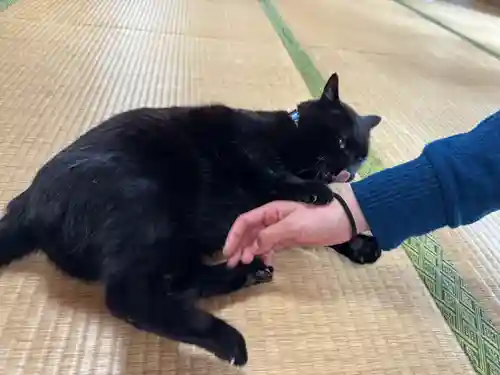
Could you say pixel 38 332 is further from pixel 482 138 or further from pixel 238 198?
pixel 482 138

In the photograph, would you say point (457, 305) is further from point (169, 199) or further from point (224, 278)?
point (169, 199)

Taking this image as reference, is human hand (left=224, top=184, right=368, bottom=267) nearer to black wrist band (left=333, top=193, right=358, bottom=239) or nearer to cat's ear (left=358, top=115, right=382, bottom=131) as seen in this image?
black wrist band (left=333, top=193, right=358, bottom=239)

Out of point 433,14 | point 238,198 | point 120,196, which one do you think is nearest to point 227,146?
point 238,198

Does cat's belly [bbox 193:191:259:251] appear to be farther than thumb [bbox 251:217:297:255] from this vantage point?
Yes

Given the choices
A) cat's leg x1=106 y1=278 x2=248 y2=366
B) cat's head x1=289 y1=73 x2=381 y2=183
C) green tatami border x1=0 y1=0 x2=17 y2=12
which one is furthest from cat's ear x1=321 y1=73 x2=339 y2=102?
green tatami border x1=0 y1=0 x2=17 y2=12

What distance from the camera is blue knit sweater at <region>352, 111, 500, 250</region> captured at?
2.68 feet

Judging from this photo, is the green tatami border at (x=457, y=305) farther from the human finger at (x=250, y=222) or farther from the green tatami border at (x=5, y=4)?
the green tatami border at (x=5, y=4)

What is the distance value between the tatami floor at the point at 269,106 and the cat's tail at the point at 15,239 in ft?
0.12

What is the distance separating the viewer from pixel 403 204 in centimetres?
83

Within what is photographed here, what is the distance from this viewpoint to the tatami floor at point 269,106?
765 millimetres

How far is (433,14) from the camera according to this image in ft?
10.8

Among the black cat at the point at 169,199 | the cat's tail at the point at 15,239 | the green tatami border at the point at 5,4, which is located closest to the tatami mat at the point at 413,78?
the black cat at the point at 169,199

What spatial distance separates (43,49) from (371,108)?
995mm

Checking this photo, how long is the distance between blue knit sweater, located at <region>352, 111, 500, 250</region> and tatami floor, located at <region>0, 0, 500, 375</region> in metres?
0.15
